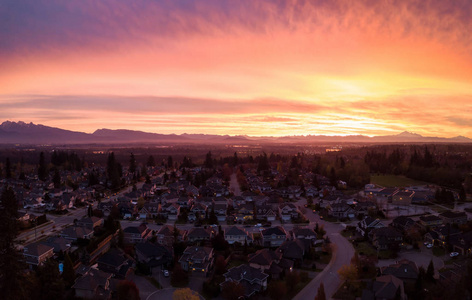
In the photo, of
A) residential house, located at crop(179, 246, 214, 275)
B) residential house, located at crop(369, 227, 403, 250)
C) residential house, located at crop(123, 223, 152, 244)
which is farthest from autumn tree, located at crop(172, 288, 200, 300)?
residential house, located at crop(369, 227, 403, 250)

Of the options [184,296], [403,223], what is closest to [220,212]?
[184,296]

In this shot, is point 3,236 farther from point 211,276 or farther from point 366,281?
point 366,281

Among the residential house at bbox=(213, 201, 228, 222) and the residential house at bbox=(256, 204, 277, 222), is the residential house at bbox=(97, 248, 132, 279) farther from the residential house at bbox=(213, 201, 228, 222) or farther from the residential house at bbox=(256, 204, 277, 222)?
the residential house at bbox=(256, 204, 277, 222)

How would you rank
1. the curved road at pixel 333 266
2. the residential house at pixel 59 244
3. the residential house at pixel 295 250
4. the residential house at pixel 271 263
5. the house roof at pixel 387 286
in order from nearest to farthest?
1. the house roof at pixel 387 286
2. the curved road at pixel 333 266
3. the residential house at pixel 271 263
4. the residential house at pixel 295 250
5. the residential house at pixel 59 244

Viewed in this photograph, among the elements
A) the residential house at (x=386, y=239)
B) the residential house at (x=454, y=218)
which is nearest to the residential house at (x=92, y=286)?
the residential house at (x=386, y=239)

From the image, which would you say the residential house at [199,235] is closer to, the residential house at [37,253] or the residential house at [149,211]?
the residential house at [149,211]

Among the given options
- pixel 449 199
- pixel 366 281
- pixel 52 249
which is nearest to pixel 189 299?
pixel 366 281
